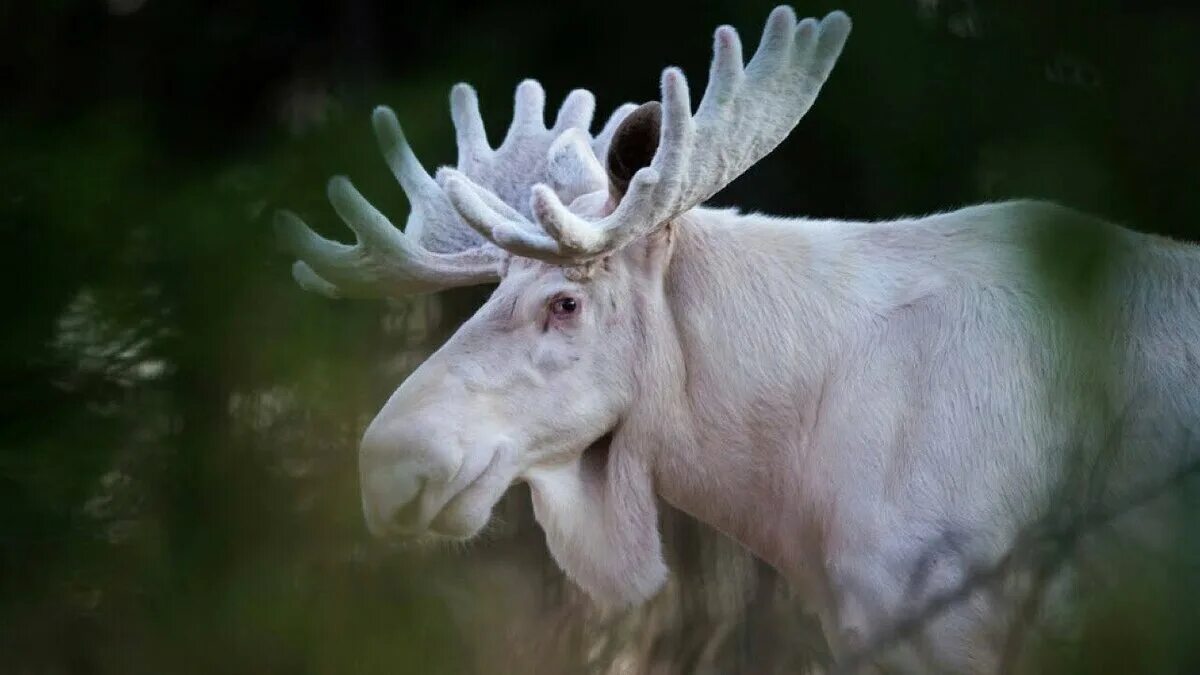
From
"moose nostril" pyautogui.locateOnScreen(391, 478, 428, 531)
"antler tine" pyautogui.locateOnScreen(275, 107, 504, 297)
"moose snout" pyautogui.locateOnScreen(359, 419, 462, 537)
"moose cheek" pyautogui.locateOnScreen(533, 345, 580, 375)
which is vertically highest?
"antler tine" pyautogui.locateOnScreen(275, 107, 504, 297)

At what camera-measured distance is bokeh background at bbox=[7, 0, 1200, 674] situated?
54.5 inches

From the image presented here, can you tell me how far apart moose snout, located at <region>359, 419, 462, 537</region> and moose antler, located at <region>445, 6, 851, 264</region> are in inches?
14.4

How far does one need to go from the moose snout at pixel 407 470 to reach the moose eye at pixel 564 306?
1.17ft

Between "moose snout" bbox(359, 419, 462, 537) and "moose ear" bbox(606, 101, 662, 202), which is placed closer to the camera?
"moose snout" bbox(359, 419, 462, 537)

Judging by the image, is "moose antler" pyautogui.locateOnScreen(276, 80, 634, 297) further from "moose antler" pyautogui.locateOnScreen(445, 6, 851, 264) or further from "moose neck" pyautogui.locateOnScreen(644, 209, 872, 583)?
"moose neck" pyautogui.locateOnScreen(644, 209, 872, 583)

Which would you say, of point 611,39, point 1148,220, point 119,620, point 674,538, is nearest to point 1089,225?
point 1148,220

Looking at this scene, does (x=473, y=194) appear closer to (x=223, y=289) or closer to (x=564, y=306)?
(x=564, y=306)

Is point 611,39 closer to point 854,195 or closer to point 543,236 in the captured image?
point 543,236

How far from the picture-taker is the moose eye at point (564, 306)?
110 inches

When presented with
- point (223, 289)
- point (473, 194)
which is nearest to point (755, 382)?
point (473, 194)

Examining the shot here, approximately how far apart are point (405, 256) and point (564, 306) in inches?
14.4

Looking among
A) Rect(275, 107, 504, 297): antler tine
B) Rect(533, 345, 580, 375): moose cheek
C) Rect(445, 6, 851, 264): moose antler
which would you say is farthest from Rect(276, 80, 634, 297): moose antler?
Rect(533, 345, 580, 375): moose cheek

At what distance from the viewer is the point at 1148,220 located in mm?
1056

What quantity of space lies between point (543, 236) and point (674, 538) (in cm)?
198
